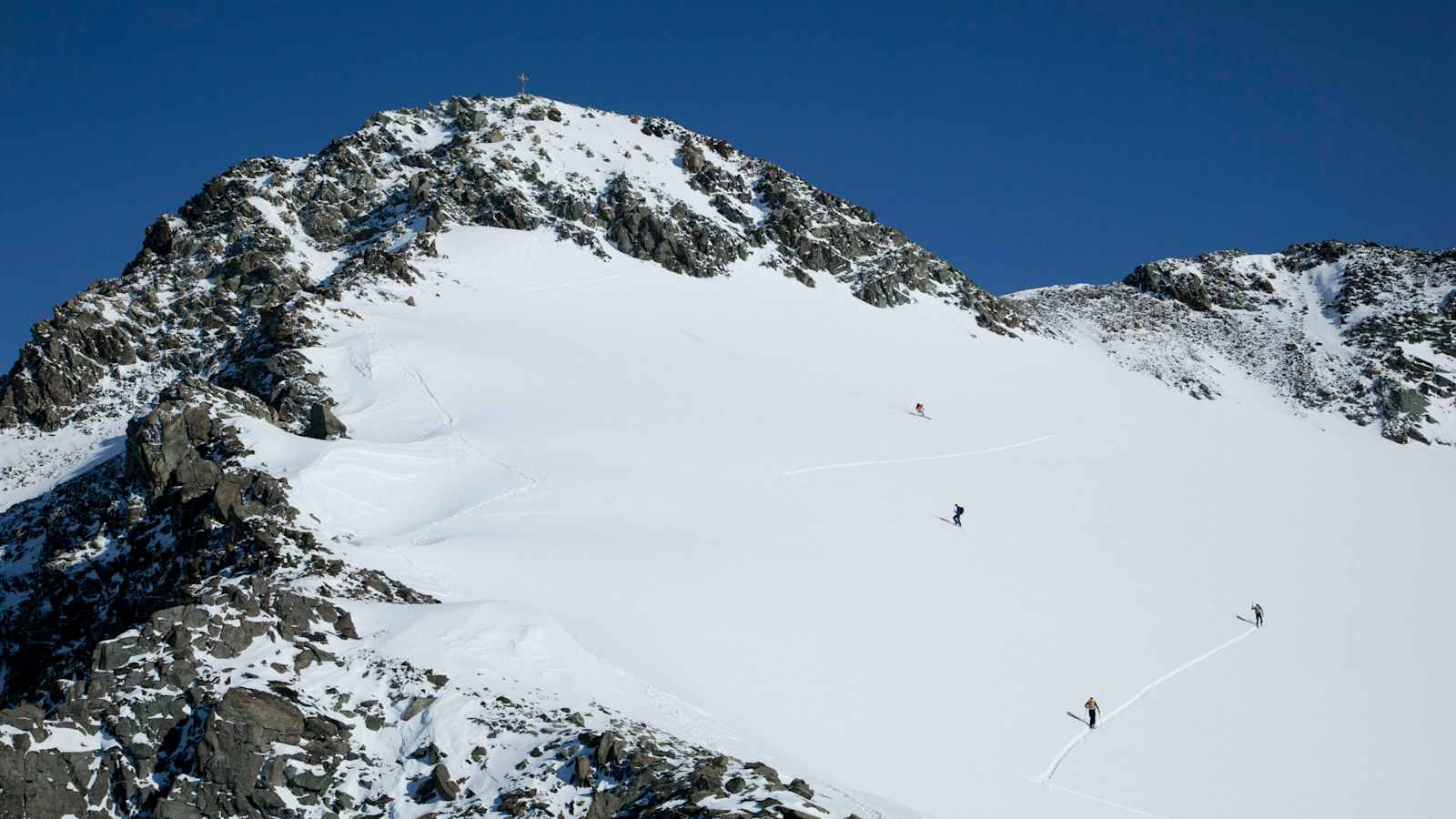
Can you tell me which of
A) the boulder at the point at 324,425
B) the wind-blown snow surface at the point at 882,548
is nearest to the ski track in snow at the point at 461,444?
the wind-blown snow surface at the point at 882,548

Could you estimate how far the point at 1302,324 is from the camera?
100250 millimetres

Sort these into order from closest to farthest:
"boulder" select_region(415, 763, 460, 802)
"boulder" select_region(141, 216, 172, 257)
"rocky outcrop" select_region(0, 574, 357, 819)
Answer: "rocky outcrop" select_region(0, 574, 357, 819)
"boulder" select_region(415, 763, 460, 802)
"boulder" select_region(141, 216, 172, 257)

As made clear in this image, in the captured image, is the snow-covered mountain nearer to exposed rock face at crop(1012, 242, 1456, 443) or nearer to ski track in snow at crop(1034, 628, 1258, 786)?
ski track in snow at crop(1034, 628, 1258, 786)

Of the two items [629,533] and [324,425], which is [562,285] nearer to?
[324,425]

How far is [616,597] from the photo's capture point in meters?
29.8

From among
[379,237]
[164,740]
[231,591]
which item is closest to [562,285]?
[379,237]

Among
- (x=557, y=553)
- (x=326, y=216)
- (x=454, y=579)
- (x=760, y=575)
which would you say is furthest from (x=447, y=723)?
(x=326, y=216)

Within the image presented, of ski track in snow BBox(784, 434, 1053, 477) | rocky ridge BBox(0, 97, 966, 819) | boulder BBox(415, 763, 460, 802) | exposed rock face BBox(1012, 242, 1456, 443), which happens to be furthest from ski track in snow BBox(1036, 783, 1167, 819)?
exposed rock face BBox(1012, 242, 1456, 443)

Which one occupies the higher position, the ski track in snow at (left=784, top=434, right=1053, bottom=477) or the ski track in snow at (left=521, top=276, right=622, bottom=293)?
the ski track in snow at (left=521, top=276, right=622, bottom=293)

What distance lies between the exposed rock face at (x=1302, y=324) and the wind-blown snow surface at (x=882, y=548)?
50.5 feet

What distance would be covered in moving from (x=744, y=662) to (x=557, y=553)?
23.0 ft

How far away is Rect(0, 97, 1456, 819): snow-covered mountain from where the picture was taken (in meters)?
Answer: 21.4

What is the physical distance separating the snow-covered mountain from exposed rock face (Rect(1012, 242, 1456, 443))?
2.27 meters

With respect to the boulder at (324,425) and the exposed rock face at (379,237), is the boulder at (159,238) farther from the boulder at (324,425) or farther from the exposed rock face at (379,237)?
the boulder at (324,425)
